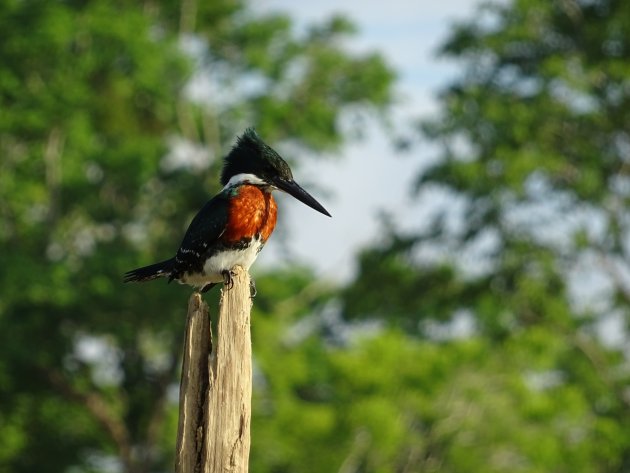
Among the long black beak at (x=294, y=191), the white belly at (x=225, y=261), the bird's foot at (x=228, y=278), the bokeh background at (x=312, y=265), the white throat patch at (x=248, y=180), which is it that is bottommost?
the bird's foot at (x=228, y=278)

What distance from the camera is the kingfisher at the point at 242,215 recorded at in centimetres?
856

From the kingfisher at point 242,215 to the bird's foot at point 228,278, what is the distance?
6 centimetres

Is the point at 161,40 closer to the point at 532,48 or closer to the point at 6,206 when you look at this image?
the point at 6,206

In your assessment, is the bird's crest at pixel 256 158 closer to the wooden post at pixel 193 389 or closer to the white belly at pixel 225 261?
the white belly at pixel 225 261

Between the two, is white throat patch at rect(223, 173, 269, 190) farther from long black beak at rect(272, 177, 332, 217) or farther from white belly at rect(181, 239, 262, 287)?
white belly at rect(181, 239, 262, 287)

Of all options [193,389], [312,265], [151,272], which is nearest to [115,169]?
[312,265]

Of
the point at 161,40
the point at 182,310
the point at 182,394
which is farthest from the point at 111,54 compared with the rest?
the point at 182,394

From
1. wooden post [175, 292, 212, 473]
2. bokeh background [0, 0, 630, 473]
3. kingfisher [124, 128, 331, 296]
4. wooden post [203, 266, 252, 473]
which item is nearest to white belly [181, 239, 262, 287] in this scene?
kingfisher [124, 128, 331, 296]

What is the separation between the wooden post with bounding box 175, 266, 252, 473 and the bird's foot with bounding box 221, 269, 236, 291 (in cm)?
40

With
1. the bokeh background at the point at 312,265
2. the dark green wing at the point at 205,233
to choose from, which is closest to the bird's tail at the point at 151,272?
the dark green wing at the point at 205,233

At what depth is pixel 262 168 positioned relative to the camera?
28.4 feet

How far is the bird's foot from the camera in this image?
747 centimetres

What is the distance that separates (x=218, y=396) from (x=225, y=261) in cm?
201

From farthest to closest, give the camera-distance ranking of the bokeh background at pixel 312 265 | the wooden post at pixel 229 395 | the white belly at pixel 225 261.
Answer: the bokeh background at pixel 312 265, the white belly at pixel 225 261, the wooden post at pixel 229 395
